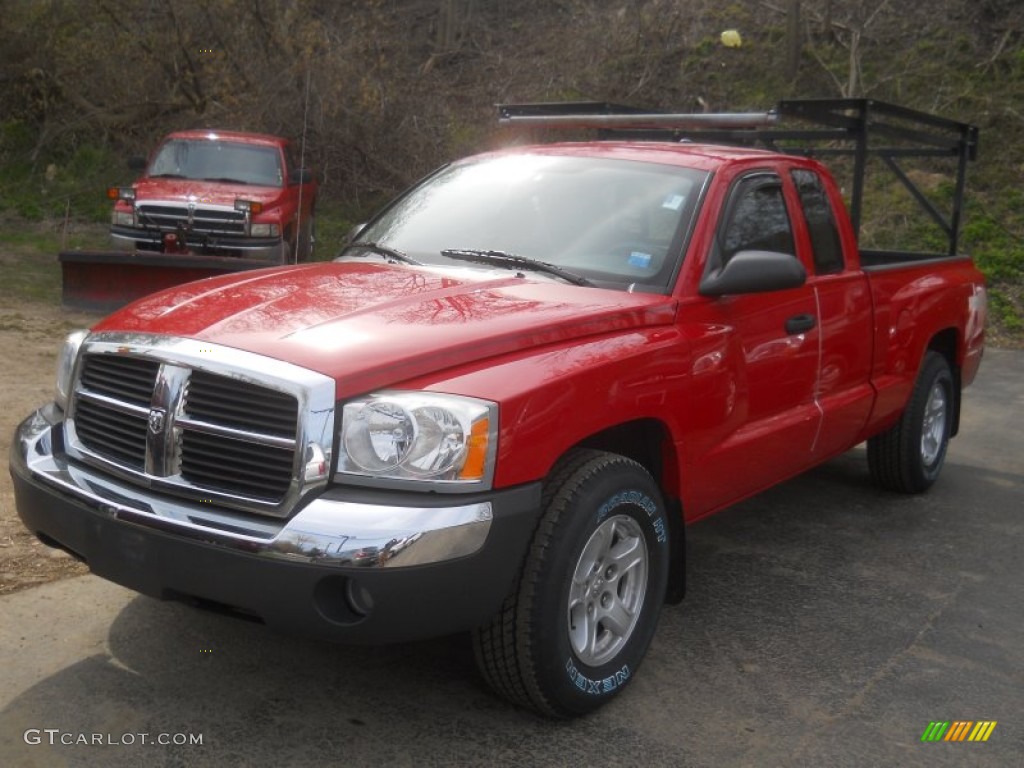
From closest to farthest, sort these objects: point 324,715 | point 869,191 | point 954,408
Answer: point 324,715
point 954,408
point 869,191

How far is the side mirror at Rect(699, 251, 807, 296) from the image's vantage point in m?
4.30

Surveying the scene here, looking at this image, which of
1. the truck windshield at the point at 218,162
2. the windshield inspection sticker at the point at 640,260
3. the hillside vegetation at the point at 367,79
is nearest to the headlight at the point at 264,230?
the truck windshield at the point at 218,162

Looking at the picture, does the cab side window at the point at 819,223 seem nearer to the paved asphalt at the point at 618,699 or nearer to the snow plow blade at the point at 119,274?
the paved asphalt at the point at 618,699

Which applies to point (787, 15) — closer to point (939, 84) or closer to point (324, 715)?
point (939, 84)

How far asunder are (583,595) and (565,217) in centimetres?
168

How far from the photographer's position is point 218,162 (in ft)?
44.8

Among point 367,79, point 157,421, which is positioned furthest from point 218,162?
point 157,421

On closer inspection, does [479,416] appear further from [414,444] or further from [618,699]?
[618,699]

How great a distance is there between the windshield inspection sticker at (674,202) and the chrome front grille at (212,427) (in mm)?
1945

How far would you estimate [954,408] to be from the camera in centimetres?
704

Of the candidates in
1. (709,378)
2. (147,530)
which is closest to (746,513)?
(709,378)

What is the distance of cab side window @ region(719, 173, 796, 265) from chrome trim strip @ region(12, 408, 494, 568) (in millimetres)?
1945

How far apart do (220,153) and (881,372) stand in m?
9.87

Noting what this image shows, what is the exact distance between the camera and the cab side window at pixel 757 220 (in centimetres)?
473
